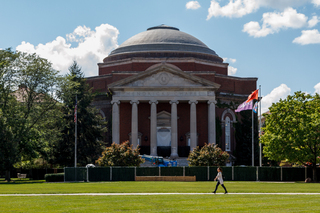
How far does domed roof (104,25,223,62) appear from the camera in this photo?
7500 centimetres

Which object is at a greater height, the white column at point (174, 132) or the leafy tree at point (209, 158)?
the white column at point (174, 132)

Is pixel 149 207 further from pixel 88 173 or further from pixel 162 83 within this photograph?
pixel 162 83

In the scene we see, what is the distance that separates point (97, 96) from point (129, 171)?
26.7m

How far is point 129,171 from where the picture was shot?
A: 48.5 m

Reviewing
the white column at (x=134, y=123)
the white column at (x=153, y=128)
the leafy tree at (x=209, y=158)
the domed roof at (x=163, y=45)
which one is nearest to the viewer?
the leafy tree at (x=209, y=158)

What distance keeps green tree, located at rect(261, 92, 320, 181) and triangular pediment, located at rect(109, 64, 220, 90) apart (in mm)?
16008

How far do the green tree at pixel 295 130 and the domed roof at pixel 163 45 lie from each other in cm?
2808

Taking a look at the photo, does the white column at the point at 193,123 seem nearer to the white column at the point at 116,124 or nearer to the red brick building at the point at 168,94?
the red brick building at the point at 168,94

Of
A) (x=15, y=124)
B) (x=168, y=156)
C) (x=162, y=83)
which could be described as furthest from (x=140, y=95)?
(x=15, y=124)

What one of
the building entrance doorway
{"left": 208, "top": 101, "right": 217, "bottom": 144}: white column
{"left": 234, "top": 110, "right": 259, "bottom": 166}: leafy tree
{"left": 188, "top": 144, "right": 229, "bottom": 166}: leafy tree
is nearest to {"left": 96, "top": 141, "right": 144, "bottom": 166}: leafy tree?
{"left": 188, "top": 144, "right": 229, "bottom": 166}: leafy tree

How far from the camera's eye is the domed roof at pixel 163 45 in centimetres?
7500

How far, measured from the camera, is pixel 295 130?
4697 cm

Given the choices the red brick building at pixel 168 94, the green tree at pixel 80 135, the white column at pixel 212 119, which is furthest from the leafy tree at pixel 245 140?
the green tree at pixel 80 135

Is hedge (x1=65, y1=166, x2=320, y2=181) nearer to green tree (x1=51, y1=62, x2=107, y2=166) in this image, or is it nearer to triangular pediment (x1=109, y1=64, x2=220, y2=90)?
green tree (x1=51, y1=62, x2=107, y2=166)
